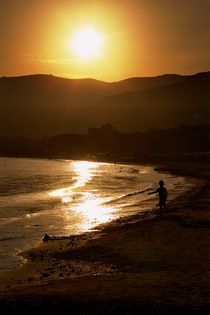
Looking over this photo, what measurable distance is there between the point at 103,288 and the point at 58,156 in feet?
496

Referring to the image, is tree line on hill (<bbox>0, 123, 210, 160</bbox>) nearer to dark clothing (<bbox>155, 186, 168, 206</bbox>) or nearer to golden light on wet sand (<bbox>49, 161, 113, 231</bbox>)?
golden light on wet sand (<bbox>49, 161, 113, 231</bbox>)

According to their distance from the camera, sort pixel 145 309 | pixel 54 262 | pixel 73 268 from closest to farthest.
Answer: pixel 145 309 < pixel 73 268 < pixel 54 262

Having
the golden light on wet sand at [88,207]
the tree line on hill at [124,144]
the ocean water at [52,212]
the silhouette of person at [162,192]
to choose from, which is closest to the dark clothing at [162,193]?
the silhouette of person at [162,192]

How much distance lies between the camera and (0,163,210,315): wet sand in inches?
496

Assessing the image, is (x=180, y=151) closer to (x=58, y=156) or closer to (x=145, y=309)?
(x=58, y=156)

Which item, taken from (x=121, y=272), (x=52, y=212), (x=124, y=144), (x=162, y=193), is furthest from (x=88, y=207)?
(x=124, y=144)

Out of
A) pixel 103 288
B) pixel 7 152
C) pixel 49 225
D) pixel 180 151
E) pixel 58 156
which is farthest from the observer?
pixel 7 152

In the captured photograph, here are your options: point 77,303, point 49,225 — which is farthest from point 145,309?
point 49,225

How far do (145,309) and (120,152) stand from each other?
146764 mm

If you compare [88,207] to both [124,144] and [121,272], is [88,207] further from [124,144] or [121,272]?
[124,144]

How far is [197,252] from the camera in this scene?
1850 cm

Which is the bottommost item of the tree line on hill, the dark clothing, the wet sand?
the wet sand

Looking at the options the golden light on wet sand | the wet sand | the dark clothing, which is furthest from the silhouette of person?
the golden light on wet sand

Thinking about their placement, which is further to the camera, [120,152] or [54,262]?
[120,152]
